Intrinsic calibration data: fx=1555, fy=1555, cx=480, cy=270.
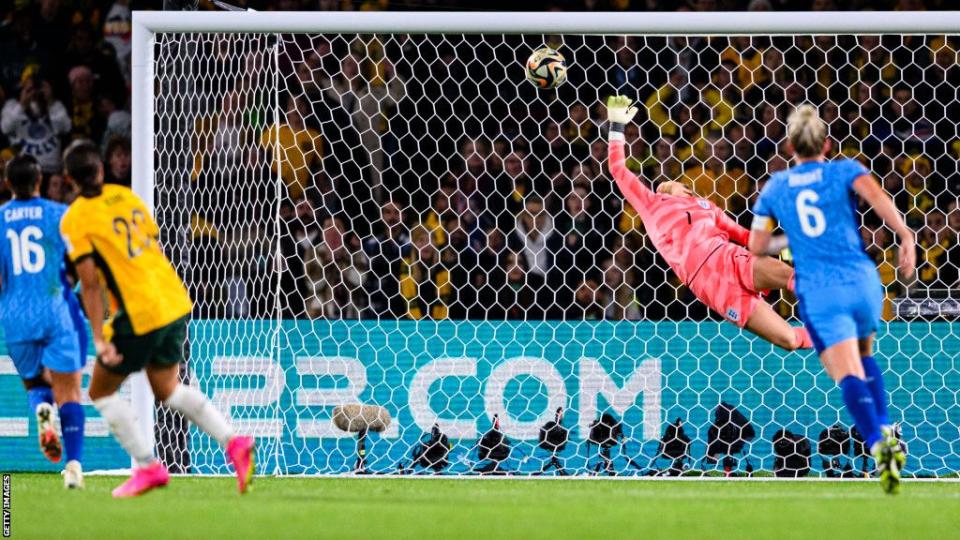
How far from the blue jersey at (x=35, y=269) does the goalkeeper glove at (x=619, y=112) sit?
121 inches

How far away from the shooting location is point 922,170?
34.7 ft

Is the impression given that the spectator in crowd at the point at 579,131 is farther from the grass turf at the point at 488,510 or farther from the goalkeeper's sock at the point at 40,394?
the goalkeeper's sock at the point at 40,394

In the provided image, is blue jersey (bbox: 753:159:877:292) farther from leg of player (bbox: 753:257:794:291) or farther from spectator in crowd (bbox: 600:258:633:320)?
spectator in crowd (bbox: 600:258:633:320)

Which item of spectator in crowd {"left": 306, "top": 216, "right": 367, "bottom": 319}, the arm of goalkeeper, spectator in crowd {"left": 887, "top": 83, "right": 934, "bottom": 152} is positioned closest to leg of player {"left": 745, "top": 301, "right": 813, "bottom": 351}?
the arm of goalkeeper

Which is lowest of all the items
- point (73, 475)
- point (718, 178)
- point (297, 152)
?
point (73, 475)

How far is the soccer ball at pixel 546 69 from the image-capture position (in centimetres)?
888

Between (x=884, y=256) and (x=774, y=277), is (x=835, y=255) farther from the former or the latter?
(x=884, y=256)

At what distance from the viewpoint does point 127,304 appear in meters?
6.76

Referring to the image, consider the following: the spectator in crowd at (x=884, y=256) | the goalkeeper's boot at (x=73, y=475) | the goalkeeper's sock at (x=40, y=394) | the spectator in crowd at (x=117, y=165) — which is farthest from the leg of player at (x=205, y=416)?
the spectator in crowd at (x=117, y=165)

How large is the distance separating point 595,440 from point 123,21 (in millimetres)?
6994

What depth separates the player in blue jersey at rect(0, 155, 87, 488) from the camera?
7863 mm

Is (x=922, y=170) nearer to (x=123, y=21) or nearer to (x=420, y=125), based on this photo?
(x=420, y=125)

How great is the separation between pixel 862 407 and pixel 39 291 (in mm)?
4114

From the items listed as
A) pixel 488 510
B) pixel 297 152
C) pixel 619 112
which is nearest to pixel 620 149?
pixel 619 112
